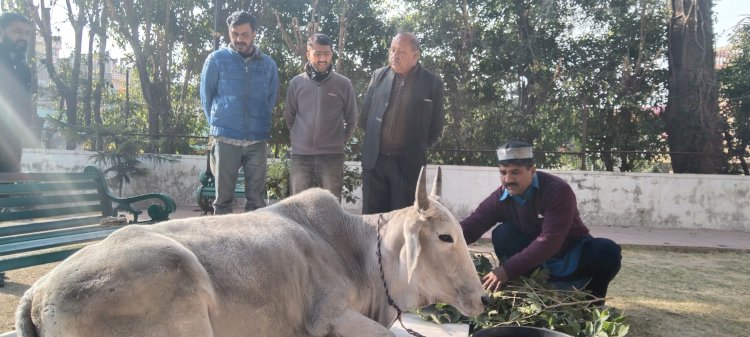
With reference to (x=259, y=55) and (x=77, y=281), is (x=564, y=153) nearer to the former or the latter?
(x=259, y=55)

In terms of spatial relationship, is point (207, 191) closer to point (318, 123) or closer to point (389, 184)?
point (318, 123)

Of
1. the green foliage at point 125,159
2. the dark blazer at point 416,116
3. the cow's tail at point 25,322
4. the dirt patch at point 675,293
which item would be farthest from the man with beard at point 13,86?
the green foliage at point 125,159

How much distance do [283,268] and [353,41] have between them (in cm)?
1175

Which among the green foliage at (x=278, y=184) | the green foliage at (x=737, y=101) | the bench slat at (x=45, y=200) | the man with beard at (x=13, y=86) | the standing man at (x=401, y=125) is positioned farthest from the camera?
the green foliage at (x=737, y=101)

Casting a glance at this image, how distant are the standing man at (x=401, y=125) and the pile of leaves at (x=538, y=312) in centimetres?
136

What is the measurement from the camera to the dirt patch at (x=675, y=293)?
448 cm

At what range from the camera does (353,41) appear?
1398cm

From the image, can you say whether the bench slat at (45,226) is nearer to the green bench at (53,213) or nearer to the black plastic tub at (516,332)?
the green bench at (53,213)

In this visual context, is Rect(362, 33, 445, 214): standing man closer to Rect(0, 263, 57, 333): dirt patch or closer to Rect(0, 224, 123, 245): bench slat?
Rect(0, 224, 123, 245): bench slat

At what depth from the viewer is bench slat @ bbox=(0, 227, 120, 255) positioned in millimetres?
4191

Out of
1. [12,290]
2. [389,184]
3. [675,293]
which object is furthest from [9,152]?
[675,293]

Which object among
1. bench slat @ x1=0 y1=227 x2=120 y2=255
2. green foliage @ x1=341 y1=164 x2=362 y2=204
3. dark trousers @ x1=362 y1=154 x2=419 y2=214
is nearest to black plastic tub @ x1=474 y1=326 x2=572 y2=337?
dark trousers @ x1=362 y1=154 x2=419 y2=214

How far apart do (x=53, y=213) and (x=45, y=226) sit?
0.64ft

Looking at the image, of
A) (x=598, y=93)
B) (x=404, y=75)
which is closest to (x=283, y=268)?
(x=404, y=75)
